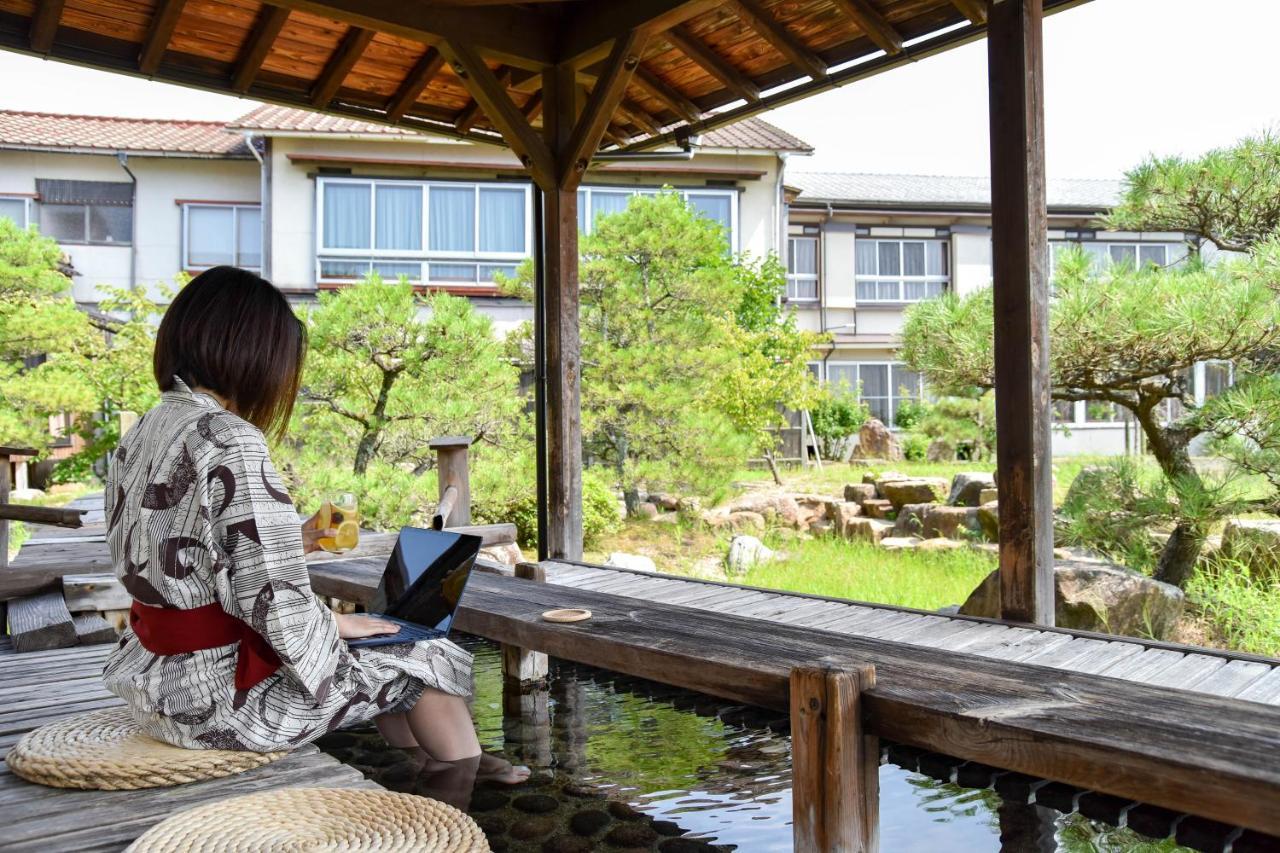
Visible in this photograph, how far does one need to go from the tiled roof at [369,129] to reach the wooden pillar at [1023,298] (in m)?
8.55

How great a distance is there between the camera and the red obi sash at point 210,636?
6.32 feet

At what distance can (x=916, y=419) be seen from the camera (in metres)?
14.7

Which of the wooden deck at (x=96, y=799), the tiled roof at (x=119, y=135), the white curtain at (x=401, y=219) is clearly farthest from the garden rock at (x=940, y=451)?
the wooden deck at (x=96, y=799)

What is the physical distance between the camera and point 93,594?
4.14 metres

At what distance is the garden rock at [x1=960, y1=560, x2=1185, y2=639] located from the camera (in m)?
4.48

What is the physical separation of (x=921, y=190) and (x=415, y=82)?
1388 centimetres

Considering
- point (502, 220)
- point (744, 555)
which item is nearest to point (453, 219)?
point (502, 220)

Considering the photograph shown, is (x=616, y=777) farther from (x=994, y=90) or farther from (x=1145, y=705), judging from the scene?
(x=994, y=90)

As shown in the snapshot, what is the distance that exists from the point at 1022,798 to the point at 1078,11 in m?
3.09

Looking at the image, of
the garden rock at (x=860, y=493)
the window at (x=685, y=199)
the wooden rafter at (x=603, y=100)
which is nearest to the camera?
the wooden rafter at (x=603, y=100)

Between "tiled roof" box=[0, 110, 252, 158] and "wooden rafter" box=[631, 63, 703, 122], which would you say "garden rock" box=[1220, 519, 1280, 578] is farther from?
"tiled roof" box=[0, 110, 252, 158]

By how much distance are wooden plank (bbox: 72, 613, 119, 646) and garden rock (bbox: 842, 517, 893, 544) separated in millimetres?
6220

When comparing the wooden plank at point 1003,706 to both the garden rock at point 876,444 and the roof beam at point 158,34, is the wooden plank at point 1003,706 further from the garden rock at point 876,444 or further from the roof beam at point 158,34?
the garden rock at point 876,444

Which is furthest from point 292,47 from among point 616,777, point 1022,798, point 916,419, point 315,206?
point 916,419
